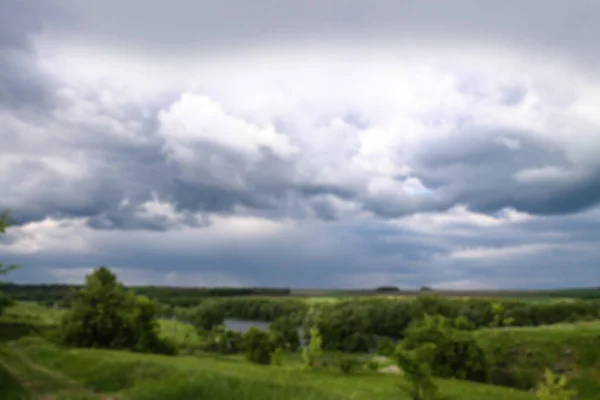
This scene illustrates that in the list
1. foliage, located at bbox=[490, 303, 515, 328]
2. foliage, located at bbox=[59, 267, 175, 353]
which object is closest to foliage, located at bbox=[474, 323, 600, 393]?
foliage, located at bbox=[490, 303, 515, 328]

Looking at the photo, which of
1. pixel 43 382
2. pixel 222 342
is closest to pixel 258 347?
pixel 222 342

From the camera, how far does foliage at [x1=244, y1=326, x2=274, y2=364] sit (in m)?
90.1

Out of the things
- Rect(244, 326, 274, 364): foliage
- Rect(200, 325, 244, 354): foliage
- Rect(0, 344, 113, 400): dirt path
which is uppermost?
Rect(0, 344, 113, 400): dirt path

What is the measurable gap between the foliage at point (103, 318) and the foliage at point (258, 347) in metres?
21.4

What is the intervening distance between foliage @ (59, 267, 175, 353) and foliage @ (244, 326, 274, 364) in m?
21.4

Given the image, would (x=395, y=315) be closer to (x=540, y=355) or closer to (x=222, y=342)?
(x=222, y=342)

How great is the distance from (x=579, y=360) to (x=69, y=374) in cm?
6382

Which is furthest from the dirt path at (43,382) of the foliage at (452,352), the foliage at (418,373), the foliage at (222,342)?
the foliage at (222,342)

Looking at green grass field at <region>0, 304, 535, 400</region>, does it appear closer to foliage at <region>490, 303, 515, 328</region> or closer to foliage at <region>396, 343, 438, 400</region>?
foliage at <region>396, 343, 438, 400</region>

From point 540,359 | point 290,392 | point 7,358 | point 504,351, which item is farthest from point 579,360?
point 7,358

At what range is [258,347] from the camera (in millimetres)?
90562

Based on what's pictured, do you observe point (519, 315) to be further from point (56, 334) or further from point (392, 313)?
point (56, 334)

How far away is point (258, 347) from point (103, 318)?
2954 cm

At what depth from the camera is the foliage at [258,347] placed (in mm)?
90125
